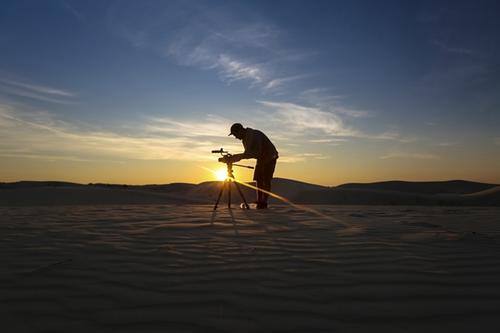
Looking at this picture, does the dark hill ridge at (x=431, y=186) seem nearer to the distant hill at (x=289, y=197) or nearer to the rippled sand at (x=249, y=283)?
the distant hill at (x=289, y=197)

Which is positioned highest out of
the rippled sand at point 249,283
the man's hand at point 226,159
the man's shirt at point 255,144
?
the man's shirt at point 255,144

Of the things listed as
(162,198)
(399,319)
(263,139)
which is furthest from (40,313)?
(162,198)

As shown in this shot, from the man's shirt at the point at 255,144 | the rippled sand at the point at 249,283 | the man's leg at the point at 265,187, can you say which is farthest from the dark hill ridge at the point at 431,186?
the rippled sand at the point at 249,283

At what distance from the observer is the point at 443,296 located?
2197mm

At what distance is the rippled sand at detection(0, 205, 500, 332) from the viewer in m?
1.84

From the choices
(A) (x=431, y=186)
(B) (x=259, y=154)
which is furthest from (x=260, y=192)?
(A) (x=431, y=186)

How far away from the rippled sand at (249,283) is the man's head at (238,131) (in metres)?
4.44

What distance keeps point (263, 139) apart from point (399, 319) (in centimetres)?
717

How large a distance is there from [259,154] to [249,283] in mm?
6276

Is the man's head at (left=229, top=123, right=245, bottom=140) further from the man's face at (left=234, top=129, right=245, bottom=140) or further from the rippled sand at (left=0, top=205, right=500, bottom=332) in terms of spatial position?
the rippled sand at (left=0, top=205, right=500, bottom=332)

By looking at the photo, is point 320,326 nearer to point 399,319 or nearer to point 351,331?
point 351,331

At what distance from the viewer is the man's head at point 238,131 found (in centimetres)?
845

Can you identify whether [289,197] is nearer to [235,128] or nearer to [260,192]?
[260,192]

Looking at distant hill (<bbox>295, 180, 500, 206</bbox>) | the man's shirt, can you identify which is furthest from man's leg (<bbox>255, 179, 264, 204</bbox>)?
distant hill (<bbox>295, 180, 500, 206</bbox>)
